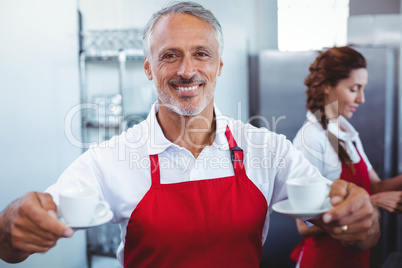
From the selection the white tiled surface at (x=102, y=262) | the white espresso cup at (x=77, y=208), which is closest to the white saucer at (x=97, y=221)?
the white espresso cup at (x=77, y=208)

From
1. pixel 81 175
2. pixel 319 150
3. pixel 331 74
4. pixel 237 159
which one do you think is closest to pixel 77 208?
pixel 81 175

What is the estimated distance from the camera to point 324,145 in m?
1.80

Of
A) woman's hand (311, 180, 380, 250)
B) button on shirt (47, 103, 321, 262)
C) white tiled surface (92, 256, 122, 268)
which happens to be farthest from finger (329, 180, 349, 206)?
white tiled surface (92, 256, 122, 268)

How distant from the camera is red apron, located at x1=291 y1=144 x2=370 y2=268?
5.67 feet

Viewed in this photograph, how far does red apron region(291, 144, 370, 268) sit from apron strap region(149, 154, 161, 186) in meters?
0.93

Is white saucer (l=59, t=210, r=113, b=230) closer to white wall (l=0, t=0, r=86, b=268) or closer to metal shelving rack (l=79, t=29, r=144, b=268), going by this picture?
white wall (l=0, t=0, r=86, b=268)

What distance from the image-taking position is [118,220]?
1.25m

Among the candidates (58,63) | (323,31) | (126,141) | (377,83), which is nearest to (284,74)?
(323,31)

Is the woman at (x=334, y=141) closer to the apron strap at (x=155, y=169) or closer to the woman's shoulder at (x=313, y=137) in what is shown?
the woman's shoulder at (x=313, y=137)

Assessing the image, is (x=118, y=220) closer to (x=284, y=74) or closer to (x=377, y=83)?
(x=284, y=74)

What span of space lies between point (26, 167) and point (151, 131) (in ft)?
3.14

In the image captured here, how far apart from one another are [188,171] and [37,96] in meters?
1.17

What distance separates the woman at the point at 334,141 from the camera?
68.6 inches

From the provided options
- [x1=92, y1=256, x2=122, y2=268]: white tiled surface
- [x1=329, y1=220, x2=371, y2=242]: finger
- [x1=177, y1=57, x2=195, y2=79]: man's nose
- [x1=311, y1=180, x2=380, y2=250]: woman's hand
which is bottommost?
[x1=92, y1=256, x2=122, y2=268]: white tiled surface
